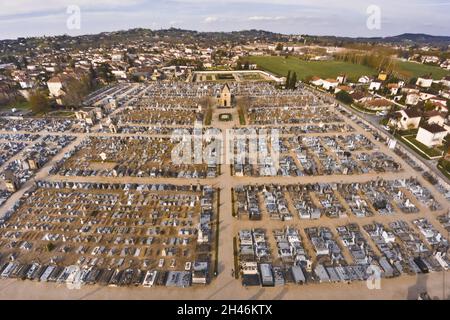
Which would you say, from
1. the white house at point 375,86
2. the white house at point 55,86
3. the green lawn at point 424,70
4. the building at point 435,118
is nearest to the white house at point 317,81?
the white house at point 375,86

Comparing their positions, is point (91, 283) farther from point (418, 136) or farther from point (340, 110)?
point (340, 110)

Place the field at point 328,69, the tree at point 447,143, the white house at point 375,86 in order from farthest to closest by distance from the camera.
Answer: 1. the field at point 328,69
2. the white house at point 375,86
3. the tree at point 447,143

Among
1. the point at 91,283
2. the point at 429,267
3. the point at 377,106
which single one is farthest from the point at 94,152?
the point at 377,106

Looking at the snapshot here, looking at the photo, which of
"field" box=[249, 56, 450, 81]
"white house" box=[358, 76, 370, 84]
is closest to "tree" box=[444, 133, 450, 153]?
"white house" box=[358, 76, 370, 84]

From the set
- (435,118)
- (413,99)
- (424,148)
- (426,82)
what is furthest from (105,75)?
(426,82)

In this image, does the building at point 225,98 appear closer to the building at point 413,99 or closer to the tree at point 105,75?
the building at point 413,99

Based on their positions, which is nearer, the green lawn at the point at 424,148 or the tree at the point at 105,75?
the green lawn at the point at 424,148

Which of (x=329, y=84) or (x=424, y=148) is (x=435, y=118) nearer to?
(x=424, y=148)
